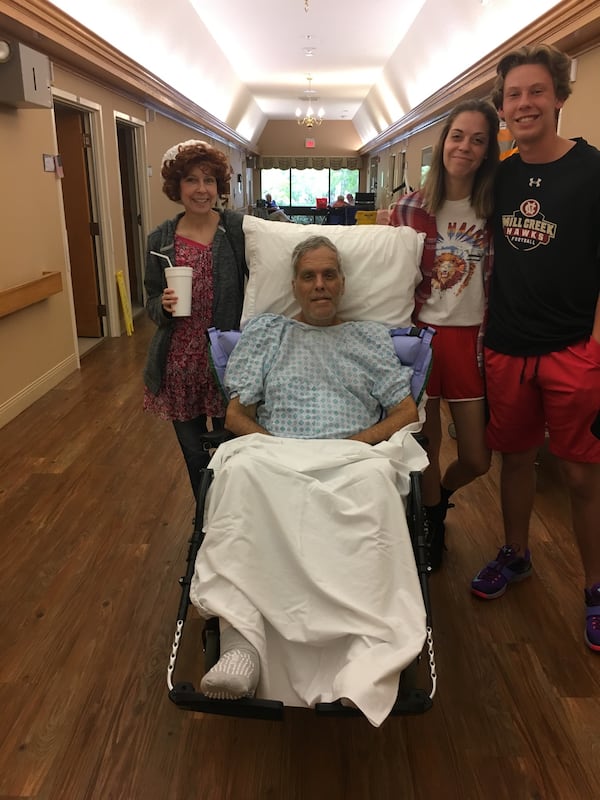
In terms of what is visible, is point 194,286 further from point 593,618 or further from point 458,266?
point 593,618

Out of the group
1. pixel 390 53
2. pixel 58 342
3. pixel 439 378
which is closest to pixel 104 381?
pixel 58 342

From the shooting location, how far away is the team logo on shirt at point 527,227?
1.65 meters

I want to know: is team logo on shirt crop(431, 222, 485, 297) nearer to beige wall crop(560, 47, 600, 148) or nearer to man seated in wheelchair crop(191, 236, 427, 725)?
man seated in wheelchair crop(191, 236, 427, 725)

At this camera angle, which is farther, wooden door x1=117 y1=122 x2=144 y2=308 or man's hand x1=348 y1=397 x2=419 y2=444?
A: wooden door x1=117 y1=122 x2=144 y2=308

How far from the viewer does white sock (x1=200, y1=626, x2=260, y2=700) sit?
3.92 feet

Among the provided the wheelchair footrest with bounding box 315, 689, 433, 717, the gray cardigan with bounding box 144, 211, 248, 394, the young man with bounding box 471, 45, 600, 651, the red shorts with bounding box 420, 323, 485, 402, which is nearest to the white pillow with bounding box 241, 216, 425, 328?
the gray cardigan with bounding box 144, 211, 248, 394

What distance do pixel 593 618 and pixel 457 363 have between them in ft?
2.82

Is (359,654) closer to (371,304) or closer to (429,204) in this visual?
(371,304)

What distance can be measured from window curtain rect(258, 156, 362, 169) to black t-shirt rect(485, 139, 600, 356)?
14.9m

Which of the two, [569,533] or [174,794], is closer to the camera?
[174,794]

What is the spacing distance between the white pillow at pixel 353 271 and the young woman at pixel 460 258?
0.19ft

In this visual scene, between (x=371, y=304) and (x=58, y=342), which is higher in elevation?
(x=371, y=304)

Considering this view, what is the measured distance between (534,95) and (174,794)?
6.35 feet

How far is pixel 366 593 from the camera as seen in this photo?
1321 millimetres
